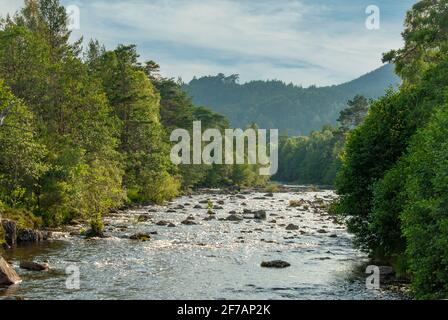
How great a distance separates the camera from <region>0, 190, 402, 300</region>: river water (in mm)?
25359

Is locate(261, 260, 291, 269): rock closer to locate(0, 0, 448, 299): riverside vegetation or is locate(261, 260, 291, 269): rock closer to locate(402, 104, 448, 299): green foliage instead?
locate(0, 0, 448, 299): riverside vegetation

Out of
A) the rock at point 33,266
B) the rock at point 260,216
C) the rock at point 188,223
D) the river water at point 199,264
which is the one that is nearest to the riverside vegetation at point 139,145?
the river water at point 199,264

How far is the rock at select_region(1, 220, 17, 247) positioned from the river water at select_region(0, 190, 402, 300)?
1.22 meters

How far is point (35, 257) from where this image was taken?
33156 mm

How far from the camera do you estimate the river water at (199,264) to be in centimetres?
2536

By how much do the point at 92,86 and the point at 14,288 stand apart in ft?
127

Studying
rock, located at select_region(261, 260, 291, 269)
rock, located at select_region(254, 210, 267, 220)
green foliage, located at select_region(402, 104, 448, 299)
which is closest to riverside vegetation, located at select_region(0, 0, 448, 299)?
green foliage, located at select_region(402, 104, 448, 299)

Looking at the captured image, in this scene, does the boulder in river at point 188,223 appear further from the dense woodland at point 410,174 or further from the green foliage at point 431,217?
the green foliage at point 431,217

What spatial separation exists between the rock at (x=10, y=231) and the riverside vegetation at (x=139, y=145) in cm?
343

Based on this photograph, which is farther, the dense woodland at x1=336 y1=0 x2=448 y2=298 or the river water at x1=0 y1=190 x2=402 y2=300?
the river water at x1=0 y1=190 x2=402 y2=300

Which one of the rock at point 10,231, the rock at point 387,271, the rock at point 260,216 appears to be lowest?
the rock at point 260,216

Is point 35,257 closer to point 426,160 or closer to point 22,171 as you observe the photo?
point 22,171

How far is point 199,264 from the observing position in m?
32.7

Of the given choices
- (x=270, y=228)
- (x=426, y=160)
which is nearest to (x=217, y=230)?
(x=270, y=228)
